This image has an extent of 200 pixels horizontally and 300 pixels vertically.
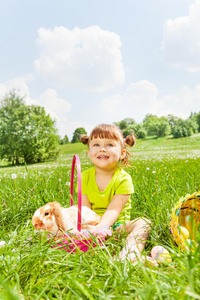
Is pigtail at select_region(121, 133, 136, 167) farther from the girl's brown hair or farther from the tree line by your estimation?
the tree line

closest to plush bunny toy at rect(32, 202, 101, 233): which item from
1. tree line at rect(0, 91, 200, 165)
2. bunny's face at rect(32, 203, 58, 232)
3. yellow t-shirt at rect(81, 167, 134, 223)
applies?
bunny's face at rect(32, 203, 58, 232)

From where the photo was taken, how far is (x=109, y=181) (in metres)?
2.97

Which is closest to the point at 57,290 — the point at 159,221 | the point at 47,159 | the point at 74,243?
the point at 74,243

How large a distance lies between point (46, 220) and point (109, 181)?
0.94 meters

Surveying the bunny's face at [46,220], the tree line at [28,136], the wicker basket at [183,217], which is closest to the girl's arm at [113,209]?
the bunny's face at [46,220]

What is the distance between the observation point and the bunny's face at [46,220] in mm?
2260

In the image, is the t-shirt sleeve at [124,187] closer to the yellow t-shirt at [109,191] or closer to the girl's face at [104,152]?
the yellow t-shirt at [109,191]

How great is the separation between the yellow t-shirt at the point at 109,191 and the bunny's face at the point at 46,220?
0.74 meters

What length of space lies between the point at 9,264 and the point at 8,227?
1.50 metres

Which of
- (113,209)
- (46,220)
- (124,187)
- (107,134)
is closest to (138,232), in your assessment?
(113,209)

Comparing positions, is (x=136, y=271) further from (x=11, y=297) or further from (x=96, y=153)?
(x=96, y=153)

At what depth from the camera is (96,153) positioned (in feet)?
9.29

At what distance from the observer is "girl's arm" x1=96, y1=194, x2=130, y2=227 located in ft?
8.38

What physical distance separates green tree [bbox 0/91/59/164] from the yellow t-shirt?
27.4 meters
